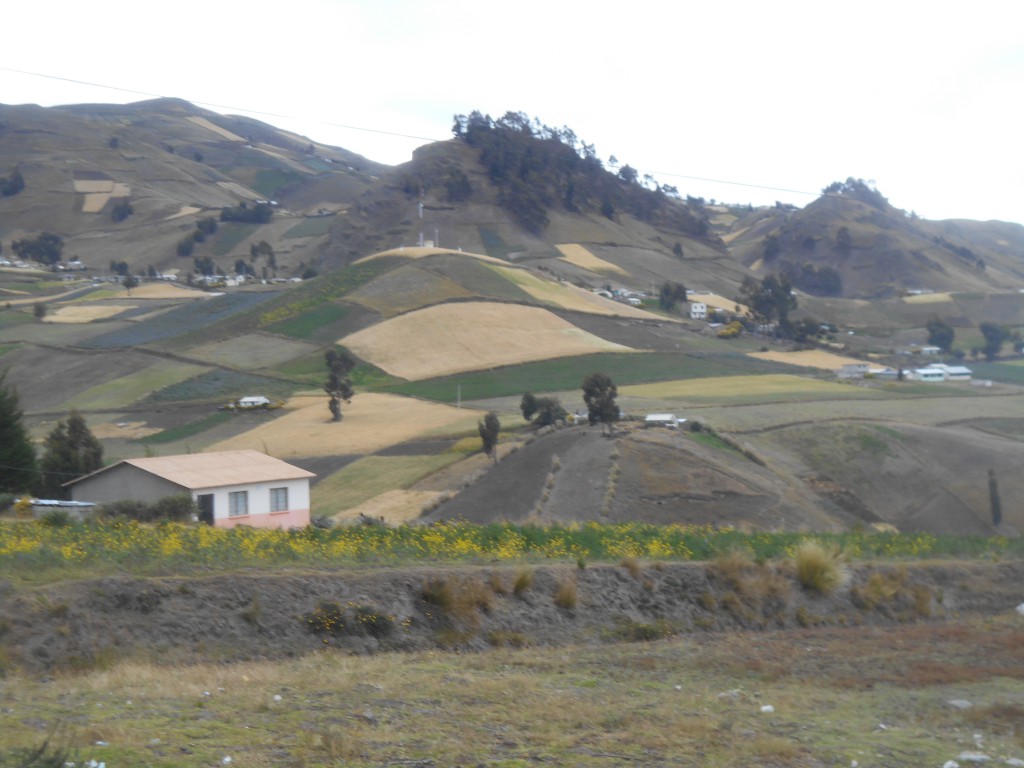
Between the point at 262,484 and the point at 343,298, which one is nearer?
the point at 262,484

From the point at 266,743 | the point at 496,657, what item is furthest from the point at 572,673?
the point at 266,743

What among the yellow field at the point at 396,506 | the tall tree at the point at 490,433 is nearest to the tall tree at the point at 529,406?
the tall tree at the point at 490,433

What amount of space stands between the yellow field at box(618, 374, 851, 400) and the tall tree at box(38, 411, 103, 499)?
1195 inches

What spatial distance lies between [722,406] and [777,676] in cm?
4186

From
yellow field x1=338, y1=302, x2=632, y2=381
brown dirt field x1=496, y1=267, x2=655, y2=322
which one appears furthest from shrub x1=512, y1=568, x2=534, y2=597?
brown dirt field x1=496, y1=267, x2=655, y2=322

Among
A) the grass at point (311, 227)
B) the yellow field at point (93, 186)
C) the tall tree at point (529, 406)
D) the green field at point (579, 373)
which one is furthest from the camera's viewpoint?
the yellow field at point (93, 186)

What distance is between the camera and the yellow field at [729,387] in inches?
2409

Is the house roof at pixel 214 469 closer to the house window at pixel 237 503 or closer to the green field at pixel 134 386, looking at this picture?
the house window at pixel 237 503

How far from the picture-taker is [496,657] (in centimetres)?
1525

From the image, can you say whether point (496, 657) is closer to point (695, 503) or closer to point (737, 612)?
point (737, 612)

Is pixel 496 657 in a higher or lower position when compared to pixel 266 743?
lower

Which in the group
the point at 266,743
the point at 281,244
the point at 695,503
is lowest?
the point at 695,503

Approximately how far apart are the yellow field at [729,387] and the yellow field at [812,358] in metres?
9.30

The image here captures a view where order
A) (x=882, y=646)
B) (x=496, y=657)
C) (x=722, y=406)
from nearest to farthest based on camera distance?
1. (x=496, y=657)
2. (x=882, y=646)
3. (x=722, y=406)
